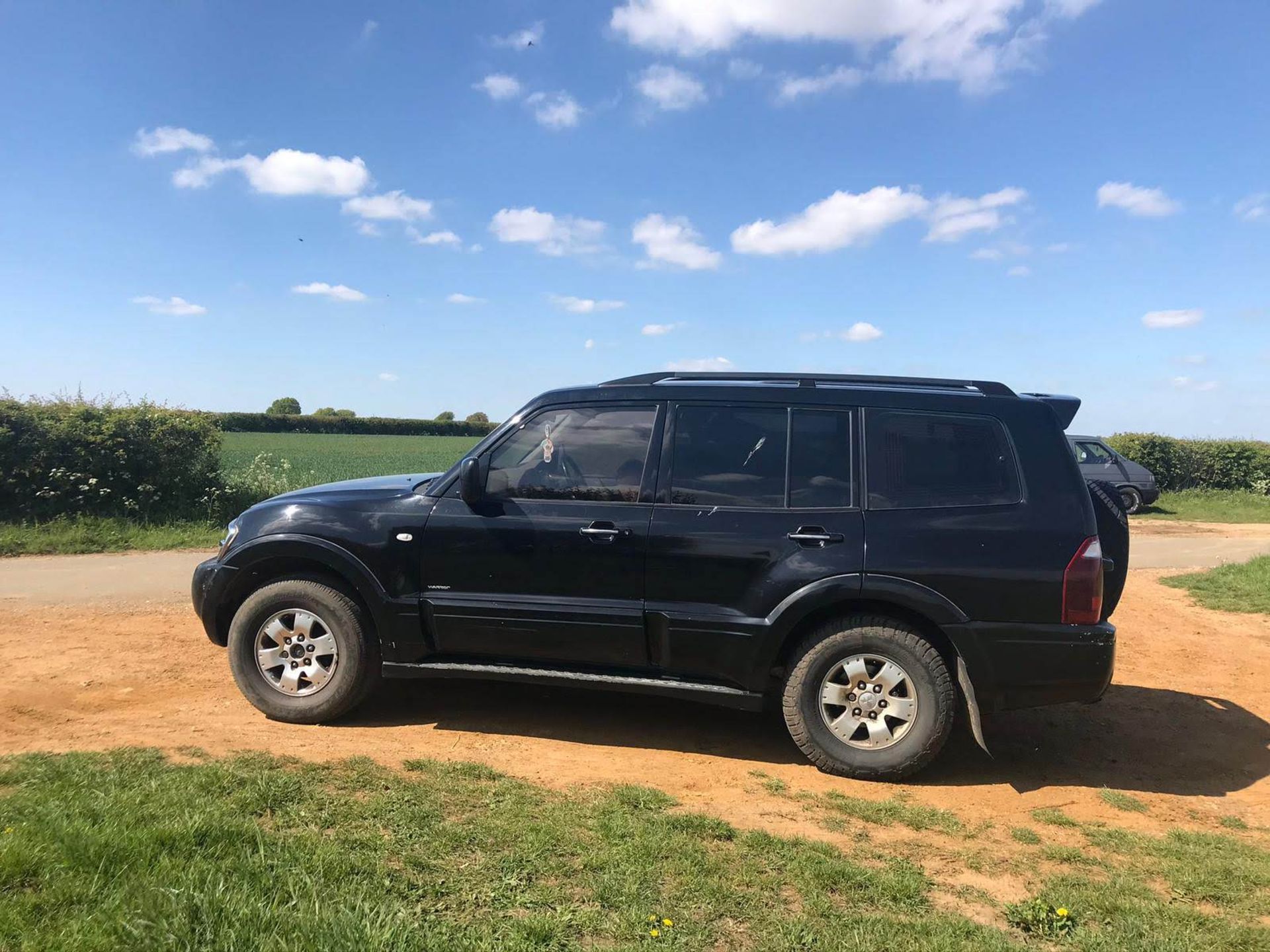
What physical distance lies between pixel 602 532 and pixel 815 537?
1162 millimetres

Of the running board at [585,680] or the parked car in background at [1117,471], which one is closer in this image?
the running board at [585,680]

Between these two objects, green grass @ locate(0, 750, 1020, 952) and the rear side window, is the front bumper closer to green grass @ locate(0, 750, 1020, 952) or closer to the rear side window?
green grass @ locate(0, 750, 1020, 952)

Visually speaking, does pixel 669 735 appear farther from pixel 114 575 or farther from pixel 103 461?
pixel 103 461

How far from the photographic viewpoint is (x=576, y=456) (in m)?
5.12

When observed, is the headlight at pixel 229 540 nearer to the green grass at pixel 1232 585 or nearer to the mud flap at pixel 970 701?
the mud flap at pixel 970 701

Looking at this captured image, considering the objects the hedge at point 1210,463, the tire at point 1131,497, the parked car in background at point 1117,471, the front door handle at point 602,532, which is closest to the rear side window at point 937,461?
the front door handle at point 602,532

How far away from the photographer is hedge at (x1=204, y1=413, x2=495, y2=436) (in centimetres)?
5597

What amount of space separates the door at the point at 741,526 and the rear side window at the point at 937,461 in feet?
0.51

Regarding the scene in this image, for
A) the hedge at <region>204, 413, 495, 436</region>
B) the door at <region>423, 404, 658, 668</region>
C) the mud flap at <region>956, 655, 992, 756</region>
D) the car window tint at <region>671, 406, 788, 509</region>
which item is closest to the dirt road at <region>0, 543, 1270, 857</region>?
the mud flap at <region>956, 655, 992, 756</region>

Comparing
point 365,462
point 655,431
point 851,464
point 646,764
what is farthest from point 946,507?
point 365,462

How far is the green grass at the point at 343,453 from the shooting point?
71.4 feet

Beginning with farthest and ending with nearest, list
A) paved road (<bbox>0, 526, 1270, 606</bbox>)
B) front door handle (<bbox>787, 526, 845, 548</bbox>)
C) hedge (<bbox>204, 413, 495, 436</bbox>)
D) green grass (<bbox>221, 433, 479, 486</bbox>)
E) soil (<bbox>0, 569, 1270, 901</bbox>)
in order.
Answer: hedge (<bbox>204, 413, 495, 436</bbox>), green grass (<bbox>221, 433, 479, 486</bbox>), paved road (<bbox>0, 526, 1270, 606</bbox>), front door handle (<bbox>787, 526, 845, 548</bbox>), soil (<bbox>0, 569, 1270, 901</bbox>)

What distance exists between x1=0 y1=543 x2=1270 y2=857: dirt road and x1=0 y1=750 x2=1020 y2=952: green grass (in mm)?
576

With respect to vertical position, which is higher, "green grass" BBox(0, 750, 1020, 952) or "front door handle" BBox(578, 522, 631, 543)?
"front door handle" BBox(578, 522, 631, 543)
